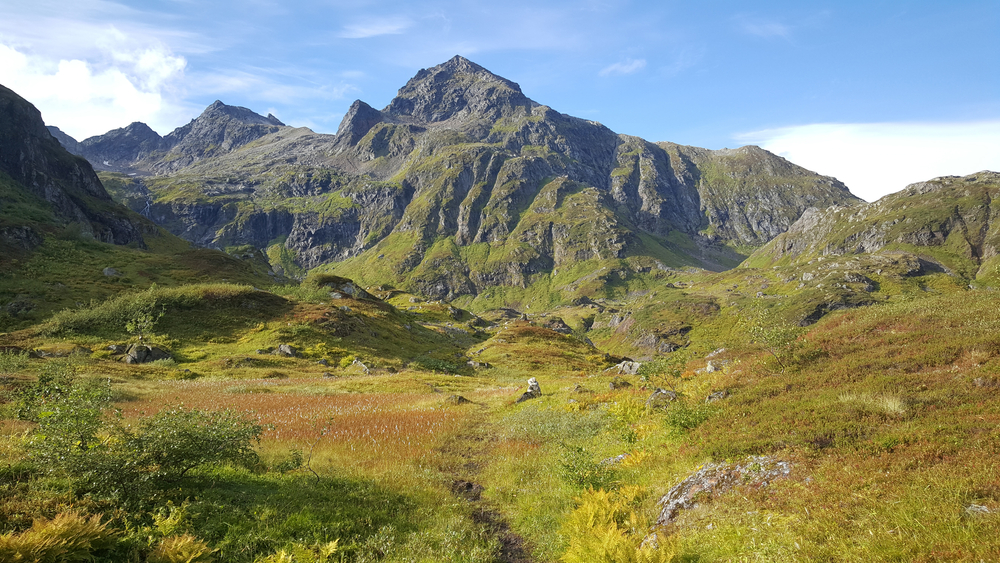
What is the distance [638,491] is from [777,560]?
4.55 metres

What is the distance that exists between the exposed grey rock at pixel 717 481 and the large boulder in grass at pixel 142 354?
55.2 meters

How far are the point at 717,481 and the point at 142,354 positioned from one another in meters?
57.3

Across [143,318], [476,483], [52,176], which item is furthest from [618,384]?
[52,176]

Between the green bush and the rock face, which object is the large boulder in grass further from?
the rock face

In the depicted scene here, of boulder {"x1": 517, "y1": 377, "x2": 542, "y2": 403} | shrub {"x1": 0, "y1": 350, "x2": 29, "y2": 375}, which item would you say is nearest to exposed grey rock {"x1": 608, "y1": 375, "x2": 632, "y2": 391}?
boulder {"x1": 517, "y1": 377, "x2": 542, "y2": 403}

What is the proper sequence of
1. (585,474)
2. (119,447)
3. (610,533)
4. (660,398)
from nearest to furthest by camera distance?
(610,533) < (119,447) < (585,474) < (660,398)

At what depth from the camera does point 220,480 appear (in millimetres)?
11453

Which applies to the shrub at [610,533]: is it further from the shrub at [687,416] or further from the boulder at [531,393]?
the boulder at [531,393]

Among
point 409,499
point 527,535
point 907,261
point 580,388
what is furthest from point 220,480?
point 907,261

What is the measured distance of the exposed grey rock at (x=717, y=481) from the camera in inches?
375

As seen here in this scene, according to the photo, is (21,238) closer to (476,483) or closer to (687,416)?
(476,483)

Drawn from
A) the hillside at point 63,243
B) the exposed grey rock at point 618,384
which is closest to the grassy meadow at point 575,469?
the exposed grey rock at point 618,384

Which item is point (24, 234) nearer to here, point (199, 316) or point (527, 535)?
point (199, 316)

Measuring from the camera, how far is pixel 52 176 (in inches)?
5103
